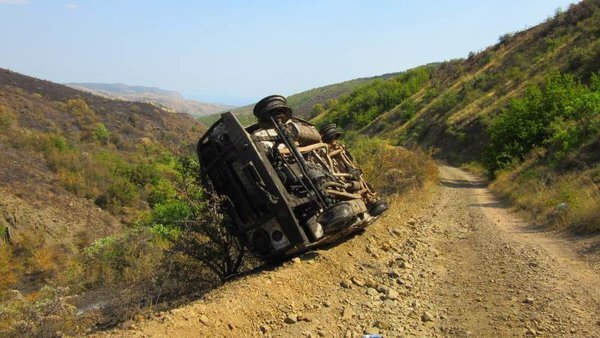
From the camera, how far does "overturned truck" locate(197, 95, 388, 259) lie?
270 inches

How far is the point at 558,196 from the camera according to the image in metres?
13.6

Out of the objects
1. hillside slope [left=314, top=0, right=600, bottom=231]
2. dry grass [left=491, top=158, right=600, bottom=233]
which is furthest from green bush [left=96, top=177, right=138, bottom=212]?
dry grass [left=491, top=158, right=600, bottom=233]

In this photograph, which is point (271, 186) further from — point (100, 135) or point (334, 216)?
point (100, 135)

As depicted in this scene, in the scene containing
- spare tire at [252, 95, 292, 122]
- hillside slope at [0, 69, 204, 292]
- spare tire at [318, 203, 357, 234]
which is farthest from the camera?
hillside slope at [0, 69, 204, 292]

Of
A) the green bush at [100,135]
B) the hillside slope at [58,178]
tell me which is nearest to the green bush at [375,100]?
the hillside slope at [58,178]

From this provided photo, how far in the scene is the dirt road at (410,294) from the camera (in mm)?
5164

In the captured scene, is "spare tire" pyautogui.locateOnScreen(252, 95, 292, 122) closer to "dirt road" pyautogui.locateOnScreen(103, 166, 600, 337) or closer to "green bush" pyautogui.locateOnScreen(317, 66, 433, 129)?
"dirt road" pyautogui.locateOnScreen(103, 166, 600, 337)

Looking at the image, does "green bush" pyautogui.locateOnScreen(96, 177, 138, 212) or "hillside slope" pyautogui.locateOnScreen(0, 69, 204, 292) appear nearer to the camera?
"hillside slope" pyautogui.locateOnScreen(0, 69, 204, 292)

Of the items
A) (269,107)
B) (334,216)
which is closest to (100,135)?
(269,107)

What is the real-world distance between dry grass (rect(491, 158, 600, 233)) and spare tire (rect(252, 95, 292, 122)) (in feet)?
23.0

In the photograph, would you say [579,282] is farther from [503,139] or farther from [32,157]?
[32,157]

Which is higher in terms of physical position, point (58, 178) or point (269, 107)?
point (269, 107)

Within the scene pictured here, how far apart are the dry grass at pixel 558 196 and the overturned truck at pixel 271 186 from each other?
5.67m

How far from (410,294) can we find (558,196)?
9.01 m
